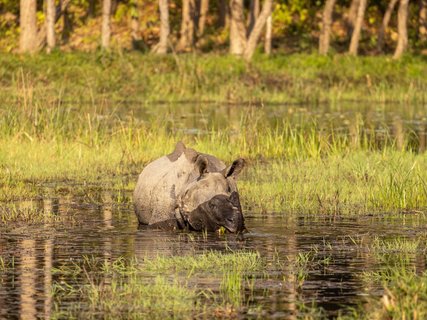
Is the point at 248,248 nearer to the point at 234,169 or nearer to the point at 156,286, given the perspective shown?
the point at 234,169

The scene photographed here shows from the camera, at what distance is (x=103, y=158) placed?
2067 cm

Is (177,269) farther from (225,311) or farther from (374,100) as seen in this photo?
(374,100)

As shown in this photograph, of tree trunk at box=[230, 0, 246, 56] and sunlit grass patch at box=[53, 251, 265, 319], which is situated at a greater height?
tree trunk at box=[230, 0, 246, 56]

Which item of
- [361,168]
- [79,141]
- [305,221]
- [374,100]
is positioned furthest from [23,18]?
[305,221]

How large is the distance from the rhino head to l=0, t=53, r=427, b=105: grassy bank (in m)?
24.8

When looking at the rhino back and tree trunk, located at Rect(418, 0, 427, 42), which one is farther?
tree trunk, located at Rect(418, 0, 427, 42)

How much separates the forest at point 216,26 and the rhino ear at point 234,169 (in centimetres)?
3915

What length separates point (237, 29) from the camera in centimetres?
5259

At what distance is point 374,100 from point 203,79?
5.50m

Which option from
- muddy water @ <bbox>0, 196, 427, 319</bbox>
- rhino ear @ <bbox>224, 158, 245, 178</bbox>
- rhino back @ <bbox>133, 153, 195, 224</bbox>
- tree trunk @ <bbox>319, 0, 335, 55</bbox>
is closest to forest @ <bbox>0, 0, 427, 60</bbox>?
tree trunk @ <bbox>319, 0, 335, 55</bbox>

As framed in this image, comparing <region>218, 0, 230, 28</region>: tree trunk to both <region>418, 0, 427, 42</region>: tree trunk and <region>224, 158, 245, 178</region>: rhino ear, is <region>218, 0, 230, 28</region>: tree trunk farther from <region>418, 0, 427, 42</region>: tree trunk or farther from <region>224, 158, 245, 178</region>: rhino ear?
<region>224, 158, 245, 178</region>: rhino ear

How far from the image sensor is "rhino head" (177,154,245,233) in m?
13.6

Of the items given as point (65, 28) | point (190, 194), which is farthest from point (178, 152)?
point (65, 28)

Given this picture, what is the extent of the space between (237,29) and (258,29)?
9.67 ft
